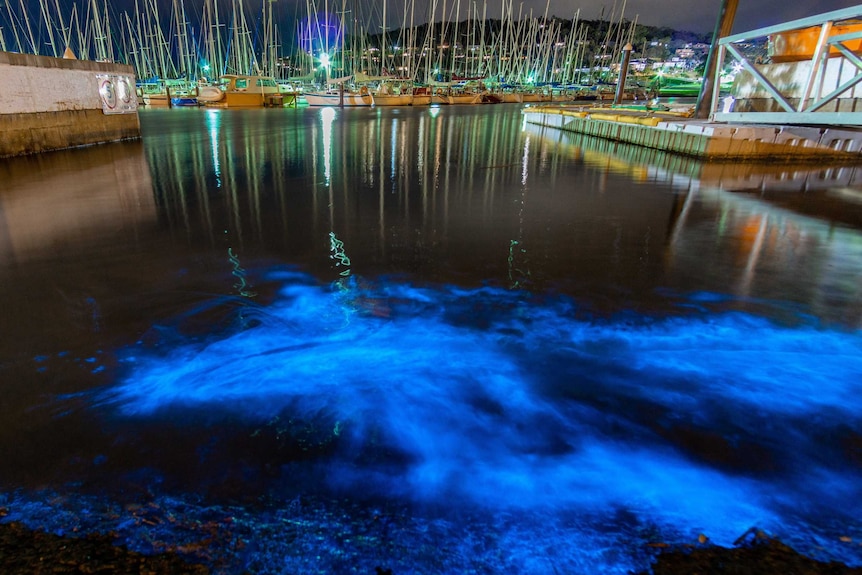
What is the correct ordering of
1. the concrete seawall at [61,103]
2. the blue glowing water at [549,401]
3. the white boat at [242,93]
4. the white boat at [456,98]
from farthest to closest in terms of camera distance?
the white boat at [456,98]
the white boat at [242,93]
the concrete seawall at [61,103]
the blue glowing water at [549,401]

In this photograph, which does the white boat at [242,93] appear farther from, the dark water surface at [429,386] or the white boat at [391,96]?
the dark water surface at [429,386]

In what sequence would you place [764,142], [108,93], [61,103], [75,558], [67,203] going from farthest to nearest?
[108,93]
[61,103]
[764,142]
[67,203]
[75,558]

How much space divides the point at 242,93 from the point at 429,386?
185ft

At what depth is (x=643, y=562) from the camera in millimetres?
1969

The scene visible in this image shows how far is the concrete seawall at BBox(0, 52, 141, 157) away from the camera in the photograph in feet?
40.8

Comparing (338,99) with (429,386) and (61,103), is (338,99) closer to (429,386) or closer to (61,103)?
(61,103)

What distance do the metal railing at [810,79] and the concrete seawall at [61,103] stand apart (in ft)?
58.5

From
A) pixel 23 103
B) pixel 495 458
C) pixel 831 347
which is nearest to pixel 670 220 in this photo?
pixel 831 347

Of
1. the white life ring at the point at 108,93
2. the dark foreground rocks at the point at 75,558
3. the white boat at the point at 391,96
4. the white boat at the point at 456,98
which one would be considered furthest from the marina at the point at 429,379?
the white boat at the point at 456,98

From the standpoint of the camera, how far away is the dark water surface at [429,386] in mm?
2141

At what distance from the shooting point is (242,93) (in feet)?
168

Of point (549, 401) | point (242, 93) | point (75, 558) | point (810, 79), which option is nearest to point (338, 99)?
point (242, 93)

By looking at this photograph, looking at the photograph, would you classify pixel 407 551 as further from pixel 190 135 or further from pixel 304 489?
pixel 190 135

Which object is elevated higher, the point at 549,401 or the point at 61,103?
the point at 61,103
